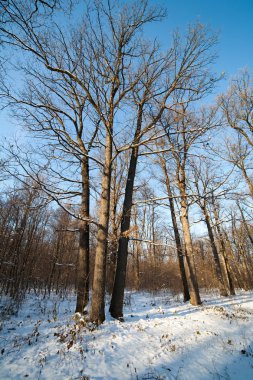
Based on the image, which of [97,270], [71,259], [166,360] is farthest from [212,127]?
[71,259]

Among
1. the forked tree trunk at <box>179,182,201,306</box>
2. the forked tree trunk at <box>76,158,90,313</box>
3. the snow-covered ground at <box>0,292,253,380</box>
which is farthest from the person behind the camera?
the forked tree trunk at <box>179,182,201,306</box>

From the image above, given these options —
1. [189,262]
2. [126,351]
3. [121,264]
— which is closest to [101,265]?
[121,264]

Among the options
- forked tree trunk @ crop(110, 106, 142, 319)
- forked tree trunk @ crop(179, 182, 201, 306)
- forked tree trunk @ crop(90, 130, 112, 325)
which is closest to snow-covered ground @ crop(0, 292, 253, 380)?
forked tree trunk @ crop(90, 130, 112, 325)

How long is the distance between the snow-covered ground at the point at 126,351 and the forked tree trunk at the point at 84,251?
1.40m

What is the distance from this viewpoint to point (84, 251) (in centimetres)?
748

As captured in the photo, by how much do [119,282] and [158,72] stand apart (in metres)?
7.56

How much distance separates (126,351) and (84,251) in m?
3.90

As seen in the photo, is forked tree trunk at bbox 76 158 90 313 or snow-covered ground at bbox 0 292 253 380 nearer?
snow-covered ground at bbox 0 292 253 380

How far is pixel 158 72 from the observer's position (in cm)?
745

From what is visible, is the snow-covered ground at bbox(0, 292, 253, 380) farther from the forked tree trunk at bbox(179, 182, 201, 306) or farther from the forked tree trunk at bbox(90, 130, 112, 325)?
the forked tree trunk at bbox(179, 182, 201, 306)

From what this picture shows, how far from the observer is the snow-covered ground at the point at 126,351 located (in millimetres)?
3330

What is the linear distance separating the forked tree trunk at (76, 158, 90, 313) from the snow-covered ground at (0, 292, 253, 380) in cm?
140

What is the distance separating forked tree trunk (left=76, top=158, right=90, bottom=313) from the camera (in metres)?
7.02

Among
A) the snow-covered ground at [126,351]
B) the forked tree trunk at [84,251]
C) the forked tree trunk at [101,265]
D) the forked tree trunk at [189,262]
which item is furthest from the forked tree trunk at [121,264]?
the forked tree trunk at [189,262]
